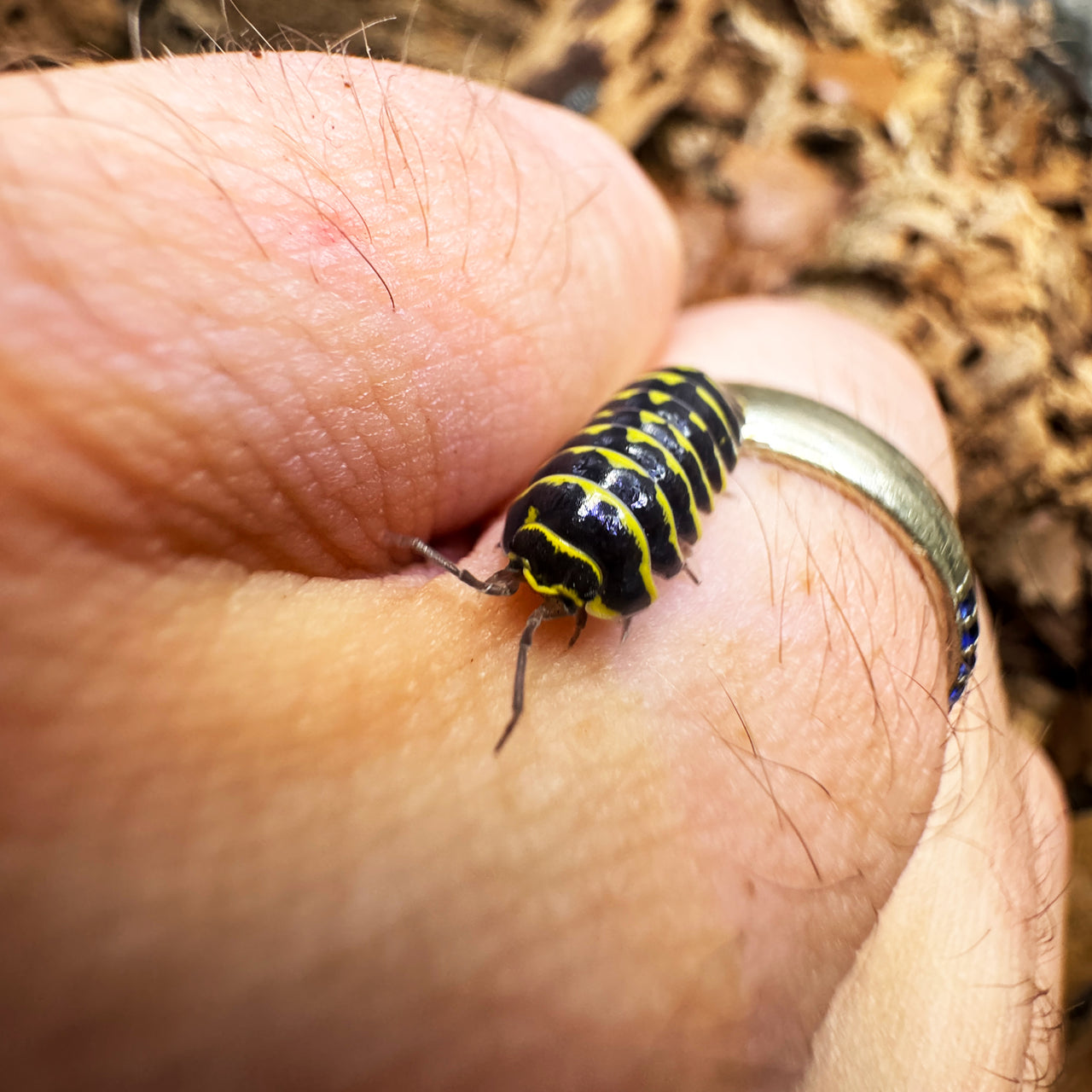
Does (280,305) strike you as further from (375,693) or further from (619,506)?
(619,506)

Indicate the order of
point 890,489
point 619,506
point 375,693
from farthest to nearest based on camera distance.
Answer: point 890,489, point 619,506, point 375,693

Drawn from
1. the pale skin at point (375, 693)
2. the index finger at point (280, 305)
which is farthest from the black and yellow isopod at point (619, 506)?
the index finger at point (280, 305)

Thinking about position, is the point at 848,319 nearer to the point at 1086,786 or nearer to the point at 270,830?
the point at 1086,786

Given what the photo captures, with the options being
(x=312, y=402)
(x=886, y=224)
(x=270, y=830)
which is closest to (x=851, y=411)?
(x=886, y=224)

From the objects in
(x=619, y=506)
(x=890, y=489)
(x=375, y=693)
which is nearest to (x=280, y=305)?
(x=375, y=693)

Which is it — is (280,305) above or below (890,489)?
above

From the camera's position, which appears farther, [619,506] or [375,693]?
[619,506]

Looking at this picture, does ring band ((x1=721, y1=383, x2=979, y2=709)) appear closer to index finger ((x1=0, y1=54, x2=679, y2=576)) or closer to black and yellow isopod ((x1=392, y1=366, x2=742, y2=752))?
black and yellow isopod ((x1=392, y1=366, x2=742, y2=752))
